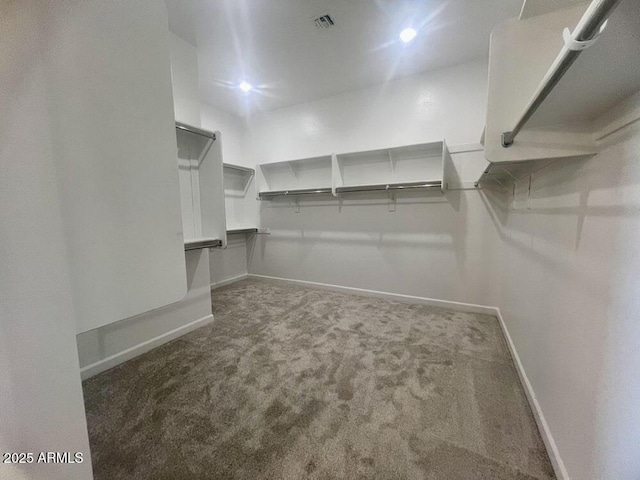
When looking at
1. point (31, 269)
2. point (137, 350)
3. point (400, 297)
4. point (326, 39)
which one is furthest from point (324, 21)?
point (137, 350)

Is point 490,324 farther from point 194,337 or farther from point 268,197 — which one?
point 268,197

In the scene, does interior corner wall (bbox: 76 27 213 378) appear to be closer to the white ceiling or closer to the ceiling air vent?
the white ceiling

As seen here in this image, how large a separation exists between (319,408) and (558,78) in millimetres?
1829

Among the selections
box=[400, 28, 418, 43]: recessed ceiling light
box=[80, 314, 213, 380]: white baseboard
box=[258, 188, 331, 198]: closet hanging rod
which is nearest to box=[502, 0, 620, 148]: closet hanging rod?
box=[400, 28, 418, 43]: recessed ceiling light

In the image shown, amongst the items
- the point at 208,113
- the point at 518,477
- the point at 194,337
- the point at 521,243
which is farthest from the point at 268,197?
the point at 518,477

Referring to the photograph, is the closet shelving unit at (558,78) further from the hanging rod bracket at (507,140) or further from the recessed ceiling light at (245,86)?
the recessed ceiling light at (245,86)

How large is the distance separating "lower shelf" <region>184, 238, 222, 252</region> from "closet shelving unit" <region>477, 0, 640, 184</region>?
88.2 inches

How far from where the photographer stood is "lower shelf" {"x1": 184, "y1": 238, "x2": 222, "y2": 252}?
83.7 inches

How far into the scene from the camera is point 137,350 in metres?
2.08

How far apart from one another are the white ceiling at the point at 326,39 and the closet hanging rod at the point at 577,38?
168 cm

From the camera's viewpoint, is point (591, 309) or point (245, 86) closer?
point (591, 309)

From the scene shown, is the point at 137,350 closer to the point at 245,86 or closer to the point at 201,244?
the point at 201,244

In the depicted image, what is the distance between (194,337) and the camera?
2371mm

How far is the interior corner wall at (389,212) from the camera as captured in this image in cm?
271
